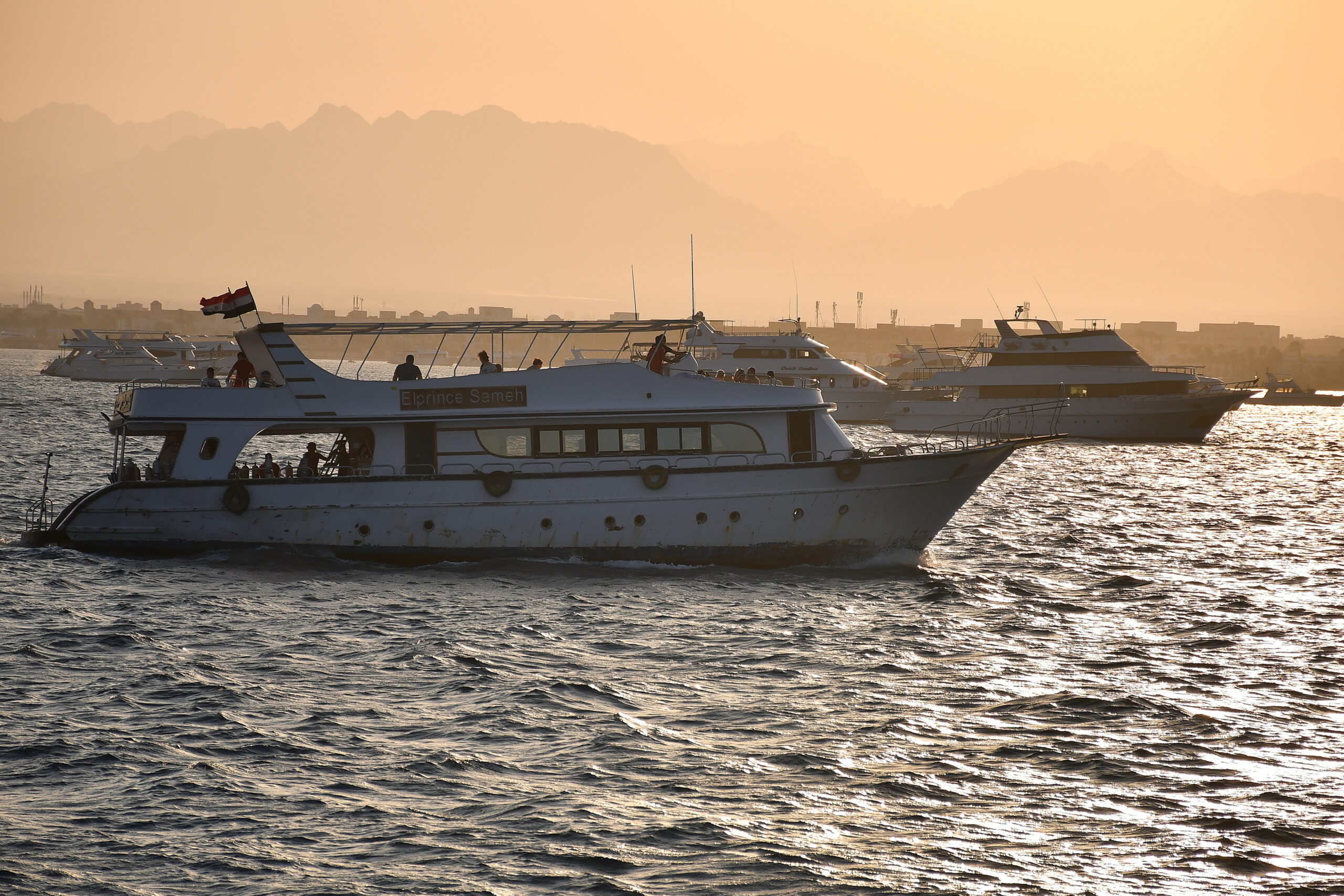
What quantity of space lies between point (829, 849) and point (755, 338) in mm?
70455

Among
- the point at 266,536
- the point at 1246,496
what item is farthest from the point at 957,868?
the point at 1246,496

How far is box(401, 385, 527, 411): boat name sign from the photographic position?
2478cm

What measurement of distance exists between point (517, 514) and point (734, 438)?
4.86 metres

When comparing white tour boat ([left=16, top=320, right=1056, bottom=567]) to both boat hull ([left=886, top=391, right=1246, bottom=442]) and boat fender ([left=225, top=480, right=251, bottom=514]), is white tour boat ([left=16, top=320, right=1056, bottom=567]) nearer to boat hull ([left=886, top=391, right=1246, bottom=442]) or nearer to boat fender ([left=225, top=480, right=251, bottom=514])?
boat fender ([left=225, top=480, right=251, bottom=514])

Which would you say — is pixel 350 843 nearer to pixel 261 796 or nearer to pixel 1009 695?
pixel 261 796

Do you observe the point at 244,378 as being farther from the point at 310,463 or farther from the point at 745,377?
the point at 745,377

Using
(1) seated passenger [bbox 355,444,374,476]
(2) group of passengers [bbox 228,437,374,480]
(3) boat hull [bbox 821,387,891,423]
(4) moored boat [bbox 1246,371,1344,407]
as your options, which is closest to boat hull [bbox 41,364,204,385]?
(3) boat hull [bbox 821,387,891,423]

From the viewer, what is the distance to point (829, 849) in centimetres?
1135

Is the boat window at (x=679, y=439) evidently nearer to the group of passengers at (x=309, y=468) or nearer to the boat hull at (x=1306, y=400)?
the group of passengers at (x=309, y=468)

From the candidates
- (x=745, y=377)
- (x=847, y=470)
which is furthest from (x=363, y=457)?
(x=847, y=470)

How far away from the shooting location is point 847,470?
962 inches

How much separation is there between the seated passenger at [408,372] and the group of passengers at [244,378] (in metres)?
2.56

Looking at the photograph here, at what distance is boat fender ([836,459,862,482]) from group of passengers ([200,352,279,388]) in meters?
12.0

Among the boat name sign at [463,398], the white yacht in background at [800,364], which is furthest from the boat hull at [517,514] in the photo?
the white yacht in background at [800,364]
